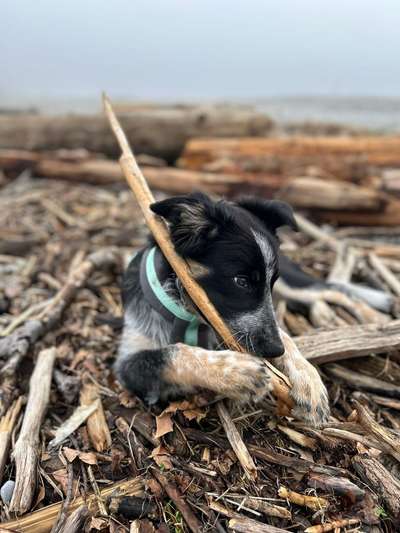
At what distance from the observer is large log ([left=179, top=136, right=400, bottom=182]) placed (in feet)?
23.0

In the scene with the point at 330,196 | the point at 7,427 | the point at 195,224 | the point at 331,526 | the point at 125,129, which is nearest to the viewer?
the point at 331,526

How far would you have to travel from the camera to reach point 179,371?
106 inches

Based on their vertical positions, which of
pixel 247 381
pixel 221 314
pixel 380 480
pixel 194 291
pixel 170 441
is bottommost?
pixel 170 441

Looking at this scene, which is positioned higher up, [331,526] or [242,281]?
[242,281]

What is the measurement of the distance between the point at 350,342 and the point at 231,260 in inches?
36.8

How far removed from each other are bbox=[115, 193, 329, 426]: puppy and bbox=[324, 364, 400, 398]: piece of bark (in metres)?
0.37

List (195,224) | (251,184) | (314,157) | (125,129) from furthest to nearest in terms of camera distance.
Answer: (125,129)
(314,157)
(251,184)
(195,224)

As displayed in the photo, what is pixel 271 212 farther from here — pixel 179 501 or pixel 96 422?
pixel 179 501

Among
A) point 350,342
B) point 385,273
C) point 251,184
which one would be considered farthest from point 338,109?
point 350,342

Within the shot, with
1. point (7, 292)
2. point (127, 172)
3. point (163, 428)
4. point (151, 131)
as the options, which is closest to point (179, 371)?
point (163, 428)

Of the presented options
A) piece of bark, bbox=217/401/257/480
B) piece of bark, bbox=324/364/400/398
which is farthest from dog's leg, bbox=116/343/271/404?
piece of bark, bbox=324/364/400/398

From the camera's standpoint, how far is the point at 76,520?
217cm

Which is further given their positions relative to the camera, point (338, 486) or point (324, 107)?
point (324, 107)

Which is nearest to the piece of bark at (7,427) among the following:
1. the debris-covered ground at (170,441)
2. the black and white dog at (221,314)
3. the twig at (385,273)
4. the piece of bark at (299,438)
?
the debris-covered ground at (170,441)
